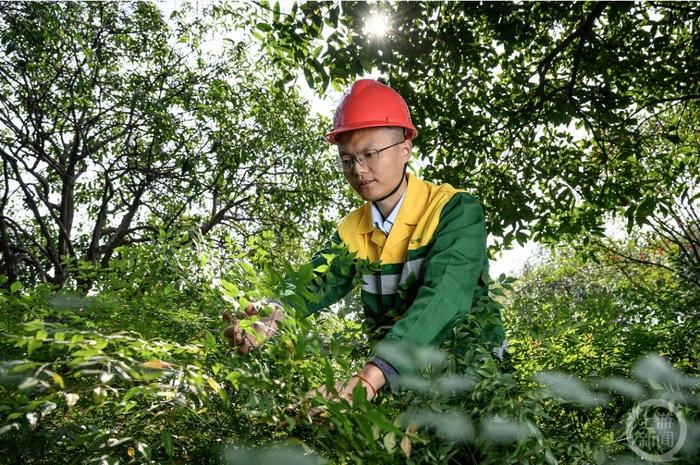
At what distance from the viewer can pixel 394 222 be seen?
302 cm

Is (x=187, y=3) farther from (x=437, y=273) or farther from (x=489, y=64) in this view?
(x=437, y=273)

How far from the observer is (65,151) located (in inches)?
530

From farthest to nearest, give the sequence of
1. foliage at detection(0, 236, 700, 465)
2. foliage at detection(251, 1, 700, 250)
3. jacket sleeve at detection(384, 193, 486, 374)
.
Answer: foliage at detection(251, 1, 700, 250), jacket sleeve at detection(384, 193, 486, 374), foliage at detection(0, 236, 700, 465)

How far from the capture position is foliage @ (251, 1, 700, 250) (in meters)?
6.50

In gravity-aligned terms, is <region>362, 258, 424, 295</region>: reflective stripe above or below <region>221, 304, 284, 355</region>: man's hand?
above

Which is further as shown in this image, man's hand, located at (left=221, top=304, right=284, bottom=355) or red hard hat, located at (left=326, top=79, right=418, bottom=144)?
red hard hat, located at (left=326, top=79, right=418, bottom=144)

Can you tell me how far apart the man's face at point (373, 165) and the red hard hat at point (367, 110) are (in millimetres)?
41

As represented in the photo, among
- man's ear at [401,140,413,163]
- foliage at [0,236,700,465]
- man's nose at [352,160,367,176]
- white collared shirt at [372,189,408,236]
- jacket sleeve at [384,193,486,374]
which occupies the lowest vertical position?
foliage at [0,236,700,465]

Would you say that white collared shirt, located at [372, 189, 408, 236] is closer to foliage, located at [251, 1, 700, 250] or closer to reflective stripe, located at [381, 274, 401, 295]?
reflective stripe, located at [381, 274, 401, 295]

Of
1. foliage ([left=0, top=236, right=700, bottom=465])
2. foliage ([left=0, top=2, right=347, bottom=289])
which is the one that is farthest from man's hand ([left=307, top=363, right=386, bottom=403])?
foliage ([left=0, top=2, right=347, bottom=289])

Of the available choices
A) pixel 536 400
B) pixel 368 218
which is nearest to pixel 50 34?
pixel 368 218

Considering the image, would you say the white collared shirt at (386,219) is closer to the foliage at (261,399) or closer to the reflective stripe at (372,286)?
the reflective stripe at (372,286)

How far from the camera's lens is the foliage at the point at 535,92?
6504mm

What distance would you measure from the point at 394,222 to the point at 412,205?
0.12 metres
